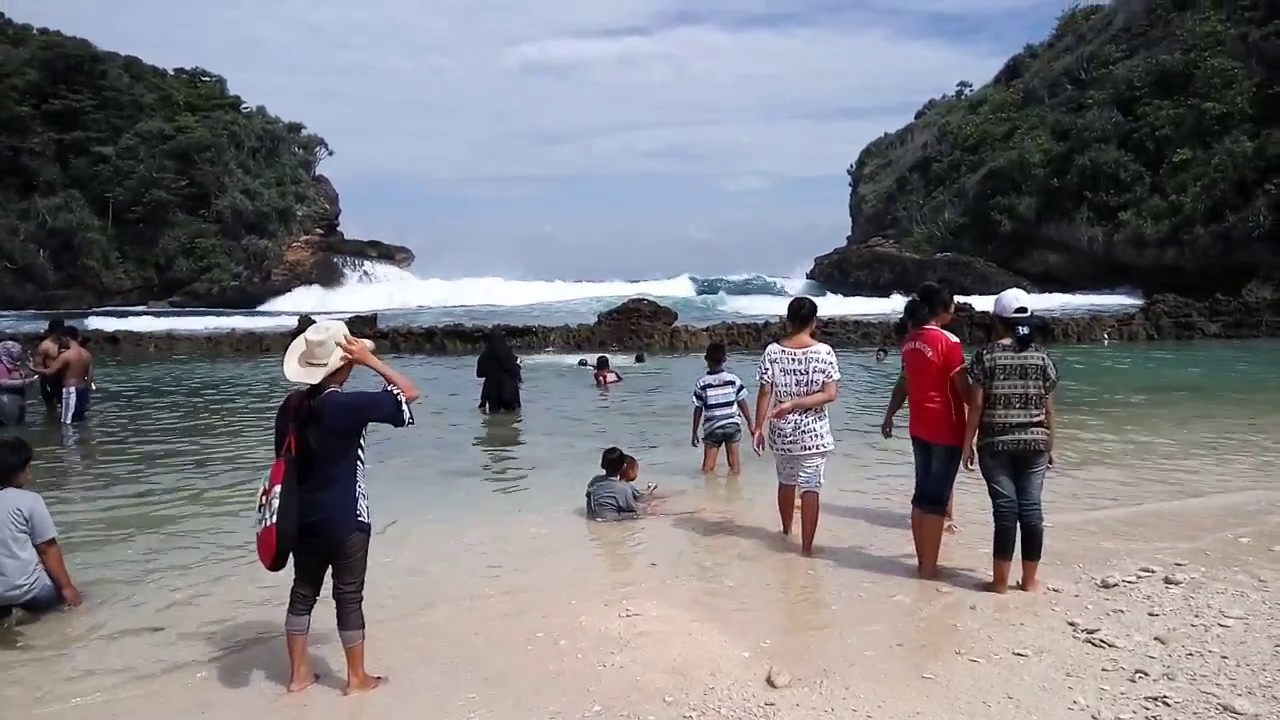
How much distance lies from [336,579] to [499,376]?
1004 cm

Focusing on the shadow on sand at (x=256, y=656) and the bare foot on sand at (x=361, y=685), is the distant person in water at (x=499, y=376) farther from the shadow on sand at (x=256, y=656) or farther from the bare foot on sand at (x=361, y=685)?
the bare foot on sand at (x=361, y=685)

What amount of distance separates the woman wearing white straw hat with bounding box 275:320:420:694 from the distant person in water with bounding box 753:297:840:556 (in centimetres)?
258

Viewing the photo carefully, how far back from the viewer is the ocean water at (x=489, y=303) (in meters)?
40.4

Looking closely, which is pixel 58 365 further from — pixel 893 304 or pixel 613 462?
pixel 893 304

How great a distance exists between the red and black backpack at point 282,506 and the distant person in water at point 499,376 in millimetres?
10036

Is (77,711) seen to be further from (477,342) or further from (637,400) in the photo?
(477,342)

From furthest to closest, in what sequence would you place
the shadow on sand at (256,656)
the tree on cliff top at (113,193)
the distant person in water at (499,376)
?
the tree on cliff top at (113,193), the distant person in water at (499,376), the shadow on sand at (256,656)

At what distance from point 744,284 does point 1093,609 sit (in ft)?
212

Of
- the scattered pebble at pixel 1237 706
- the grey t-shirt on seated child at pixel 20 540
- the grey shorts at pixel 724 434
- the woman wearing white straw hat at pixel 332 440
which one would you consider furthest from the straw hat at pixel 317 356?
the grey shorts at pixel 724 434

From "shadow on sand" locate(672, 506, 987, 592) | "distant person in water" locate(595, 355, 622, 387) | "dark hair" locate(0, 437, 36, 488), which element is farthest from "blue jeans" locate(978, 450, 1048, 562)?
"distant person in water" locate(595, 355, 622, 387)

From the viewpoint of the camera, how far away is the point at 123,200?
51.6 m

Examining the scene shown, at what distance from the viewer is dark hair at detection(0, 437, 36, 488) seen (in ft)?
18.0

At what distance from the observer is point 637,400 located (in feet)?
52.5

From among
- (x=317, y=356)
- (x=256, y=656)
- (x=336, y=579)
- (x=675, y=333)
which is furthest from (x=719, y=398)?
(x=675, y=333)
